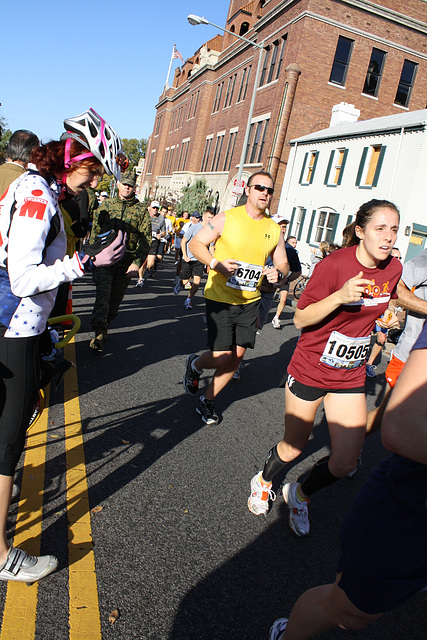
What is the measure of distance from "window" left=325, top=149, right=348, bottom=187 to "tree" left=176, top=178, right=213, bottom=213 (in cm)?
1587

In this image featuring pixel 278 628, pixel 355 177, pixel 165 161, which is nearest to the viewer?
pixel 278 628

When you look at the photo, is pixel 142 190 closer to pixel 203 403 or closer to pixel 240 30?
pixel 240 30

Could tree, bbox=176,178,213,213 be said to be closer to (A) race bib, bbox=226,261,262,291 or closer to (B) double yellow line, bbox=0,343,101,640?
(A) race bib, bbox=226,261,262,291

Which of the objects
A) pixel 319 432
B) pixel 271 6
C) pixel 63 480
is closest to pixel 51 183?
pixel 63 480

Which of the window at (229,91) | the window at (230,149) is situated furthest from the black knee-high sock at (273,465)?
the window at (229,91)

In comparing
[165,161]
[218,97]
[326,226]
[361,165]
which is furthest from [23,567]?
[165,161]

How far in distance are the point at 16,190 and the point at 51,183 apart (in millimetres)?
253

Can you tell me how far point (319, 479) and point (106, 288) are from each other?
4.00m

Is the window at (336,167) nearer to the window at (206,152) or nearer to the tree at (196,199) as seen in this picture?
the tree at (196,199)

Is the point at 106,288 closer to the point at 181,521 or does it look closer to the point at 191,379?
the point at 191,379

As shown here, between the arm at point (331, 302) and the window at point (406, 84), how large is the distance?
32144 millimetres

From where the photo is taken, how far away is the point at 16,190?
7.17 feet

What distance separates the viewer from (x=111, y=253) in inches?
94.3

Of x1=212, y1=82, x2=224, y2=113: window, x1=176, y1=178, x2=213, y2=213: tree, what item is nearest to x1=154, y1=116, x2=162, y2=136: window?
x1=212, y1=82, x2=224, y2=113: window
